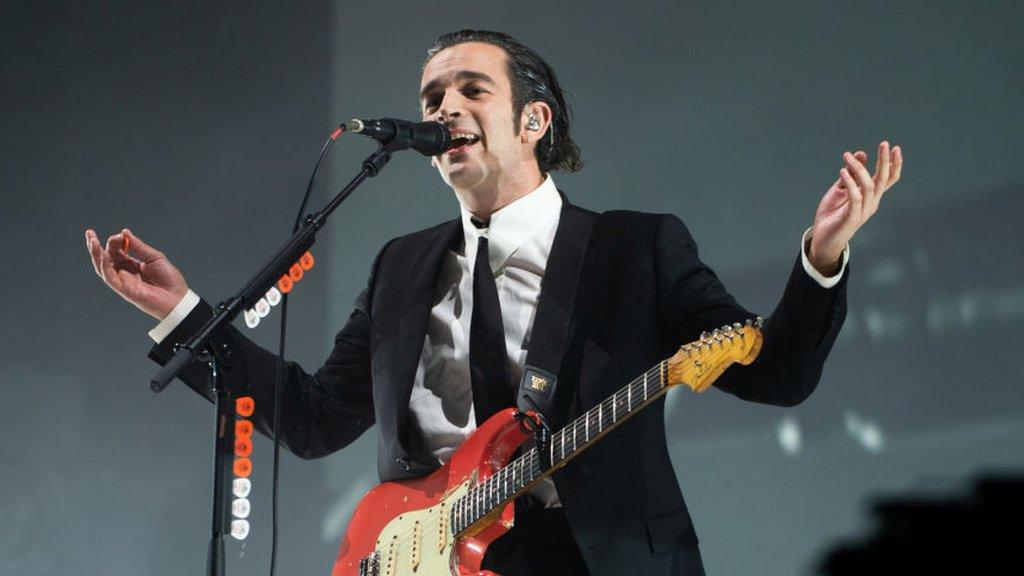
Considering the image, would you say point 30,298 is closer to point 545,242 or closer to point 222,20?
point 222,20

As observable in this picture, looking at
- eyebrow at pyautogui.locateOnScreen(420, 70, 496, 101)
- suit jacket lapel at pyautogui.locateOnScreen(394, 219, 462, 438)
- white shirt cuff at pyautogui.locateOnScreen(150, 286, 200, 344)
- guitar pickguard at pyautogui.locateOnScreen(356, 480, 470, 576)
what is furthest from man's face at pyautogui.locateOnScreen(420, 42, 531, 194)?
guitar pickguard at pyautogui.locateOnScreen(356, 480, 470, 576)

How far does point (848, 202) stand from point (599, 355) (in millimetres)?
501

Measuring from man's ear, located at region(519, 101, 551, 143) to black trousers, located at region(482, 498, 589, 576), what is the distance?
30.7 inches

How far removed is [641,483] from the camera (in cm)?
192

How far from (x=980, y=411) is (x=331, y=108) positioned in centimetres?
181

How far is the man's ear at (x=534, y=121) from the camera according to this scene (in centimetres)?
241

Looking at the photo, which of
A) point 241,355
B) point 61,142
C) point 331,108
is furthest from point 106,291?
point 241,355

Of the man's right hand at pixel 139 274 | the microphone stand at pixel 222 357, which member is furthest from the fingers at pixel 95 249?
the microphone stand at pixel 222 357

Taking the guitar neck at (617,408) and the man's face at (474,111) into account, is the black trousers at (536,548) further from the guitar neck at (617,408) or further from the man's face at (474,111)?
the man's face at (474,111)

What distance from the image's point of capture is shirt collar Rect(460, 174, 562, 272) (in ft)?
7.34

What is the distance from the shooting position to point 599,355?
6.60 ft

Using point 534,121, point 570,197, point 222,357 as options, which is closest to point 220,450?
point 222,357

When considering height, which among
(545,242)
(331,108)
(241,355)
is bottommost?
(241,355)

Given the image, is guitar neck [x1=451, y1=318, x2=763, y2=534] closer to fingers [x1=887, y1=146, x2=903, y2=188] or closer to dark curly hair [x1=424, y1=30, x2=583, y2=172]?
fingers [x1=887, y1=146, x2=903, y2=188]
